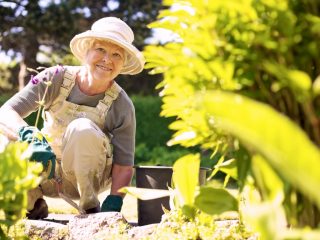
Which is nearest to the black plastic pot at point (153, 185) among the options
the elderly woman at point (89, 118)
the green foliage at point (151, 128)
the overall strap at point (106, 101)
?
the elderly woman at point (89, 118)

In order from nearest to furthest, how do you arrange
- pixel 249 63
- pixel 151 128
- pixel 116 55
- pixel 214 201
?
pixel 249 63, pixel 214 201, pixel 116 55, pixel 151 128

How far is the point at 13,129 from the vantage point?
10.2 feet

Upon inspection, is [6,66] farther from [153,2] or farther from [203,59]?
[203,59]

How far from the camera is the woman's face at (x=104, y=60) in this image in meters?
3.37

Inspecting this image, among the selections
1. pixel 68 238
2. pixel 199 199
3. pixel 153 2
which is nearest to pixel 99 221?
pixel 68 238

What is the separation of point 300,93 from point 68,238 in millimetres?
1890

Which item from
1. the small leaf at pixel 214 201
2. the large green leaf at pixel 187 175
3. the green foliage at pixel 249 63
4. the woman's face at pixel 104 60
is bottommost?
the small leaf at pixel 214 201

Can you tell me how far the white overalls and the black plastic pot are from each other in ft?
0.84

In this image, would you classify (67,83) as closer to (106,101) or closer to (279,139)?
(106,101)

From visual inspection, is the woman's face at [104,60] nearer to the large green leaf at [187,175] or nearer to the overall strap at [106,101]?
the overall strap at [106,101]

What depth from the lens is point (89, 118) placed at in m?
3.49

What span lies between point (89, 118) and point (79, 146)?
0.93ft

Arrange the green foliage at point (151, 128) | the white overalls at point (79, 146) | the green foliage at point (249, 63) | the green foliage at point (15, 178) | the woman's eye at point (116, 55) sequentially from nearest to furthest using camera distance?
1. the green foliage at point (249, 63)
2. the green foliage at point (15, 178)
3. the white overalls at point (79, 146)
4. the woman's eye at point (116, 55)
5. the green foliage at point (151, 128)

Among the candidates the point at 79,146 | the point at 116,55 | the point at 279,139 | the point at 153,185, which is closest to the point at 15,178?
the point at 279,139
